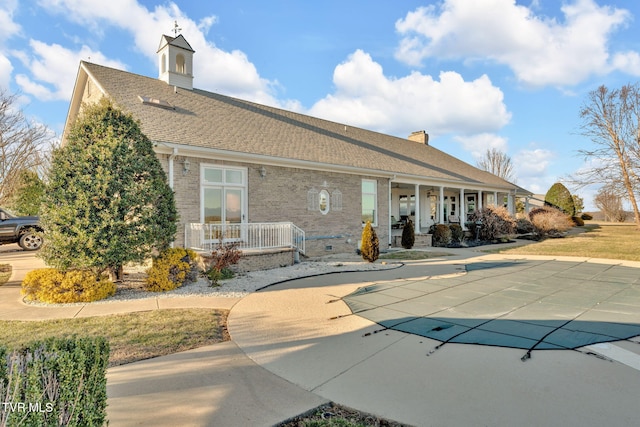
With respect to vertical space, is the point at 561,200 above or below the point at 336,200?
above

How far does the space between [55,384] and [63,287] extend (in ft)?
19.1

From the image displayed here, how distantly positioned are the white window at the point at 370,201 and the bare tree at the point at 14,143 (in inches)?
768

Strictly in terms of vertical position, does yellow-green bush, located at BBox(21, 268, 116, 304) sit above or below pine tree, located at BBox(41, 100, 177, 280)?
below

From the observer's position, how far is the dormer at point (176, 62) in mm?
13798

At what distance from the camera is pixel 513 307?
6.08 m

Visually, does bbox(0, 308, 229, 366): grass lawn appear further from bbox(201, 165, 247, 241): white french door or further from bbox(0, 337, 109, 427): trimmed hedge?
bbox(201, 165, 247, 241): white french door

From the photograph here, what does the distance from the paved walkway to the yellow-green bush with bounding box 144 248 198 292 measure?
3494 mm

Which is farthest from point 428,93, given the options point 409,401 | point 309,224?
point 409,401

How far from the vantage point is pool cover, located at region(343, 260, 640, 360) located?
463 centimetres

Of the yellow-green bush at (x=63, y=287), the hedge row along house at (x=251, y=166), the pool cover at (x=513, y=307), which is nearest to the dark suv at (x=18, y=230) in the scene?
the hedge row along house at (x=251, y=166)

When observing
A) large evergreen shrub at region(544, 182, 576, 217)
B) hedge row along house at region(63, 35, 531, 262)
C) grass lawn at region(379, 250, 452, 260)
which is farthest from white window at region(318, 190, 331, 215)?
large evergreen shrub at region(544, 182, 576, 217)

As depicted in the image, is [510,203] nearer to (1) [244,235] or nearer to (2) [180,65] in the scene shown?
(1) [244,235]

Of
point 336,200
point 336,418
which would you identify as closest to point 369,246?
point 336,200

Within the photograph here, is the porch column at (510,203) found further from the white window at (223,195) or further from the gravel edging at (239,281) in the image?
the white window at (223,195)
